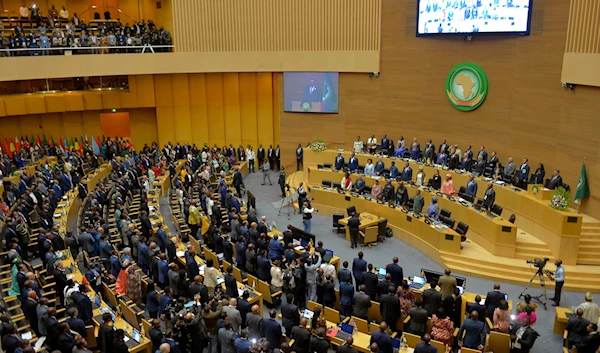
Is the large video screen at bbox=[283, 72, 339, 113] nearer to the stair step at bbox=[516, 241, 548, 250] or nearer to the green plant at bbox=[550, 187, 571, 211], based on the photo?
the stair step at bbox=[516, 241, 548, 250]

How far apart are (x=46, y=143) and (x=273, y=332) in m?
20.5

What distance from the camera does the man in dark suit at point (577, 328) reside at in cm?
957

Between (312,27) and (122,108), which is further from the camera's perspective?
(122,108)

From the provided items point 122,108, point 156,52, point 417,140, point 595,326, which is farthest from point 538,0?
point 122,108

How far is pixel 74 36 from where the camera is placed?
2298 centimetres

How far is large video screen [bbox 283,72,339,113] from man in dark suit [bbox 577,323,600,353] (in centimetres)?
1667

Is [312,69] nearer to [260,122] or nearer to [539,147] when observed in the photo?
[260,122]

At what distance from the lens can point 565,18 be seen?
16.8m

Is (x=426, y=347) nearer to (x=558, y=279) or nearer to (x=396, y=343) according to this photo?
(x=396, y=343)

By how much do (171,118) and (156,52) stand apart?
14.1 ft

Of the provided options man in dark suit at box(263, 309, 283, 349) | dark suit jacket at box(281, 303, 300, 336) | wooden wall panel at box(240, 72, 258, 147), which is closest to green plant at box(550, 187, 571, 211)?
dark suit jacket at box(281, 303, 300, 336)

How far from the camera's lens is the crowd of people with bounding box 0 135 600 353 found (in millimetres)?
8992

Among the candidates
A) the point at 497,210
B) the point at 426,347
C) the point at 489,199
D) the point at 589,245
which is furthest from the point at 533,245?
the point at 426,347

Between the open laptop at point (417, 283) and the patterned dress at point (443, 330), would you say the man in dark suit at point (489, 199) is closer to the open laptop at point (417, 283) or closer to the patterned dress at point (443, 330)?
the open laptop at point (417, 283)
